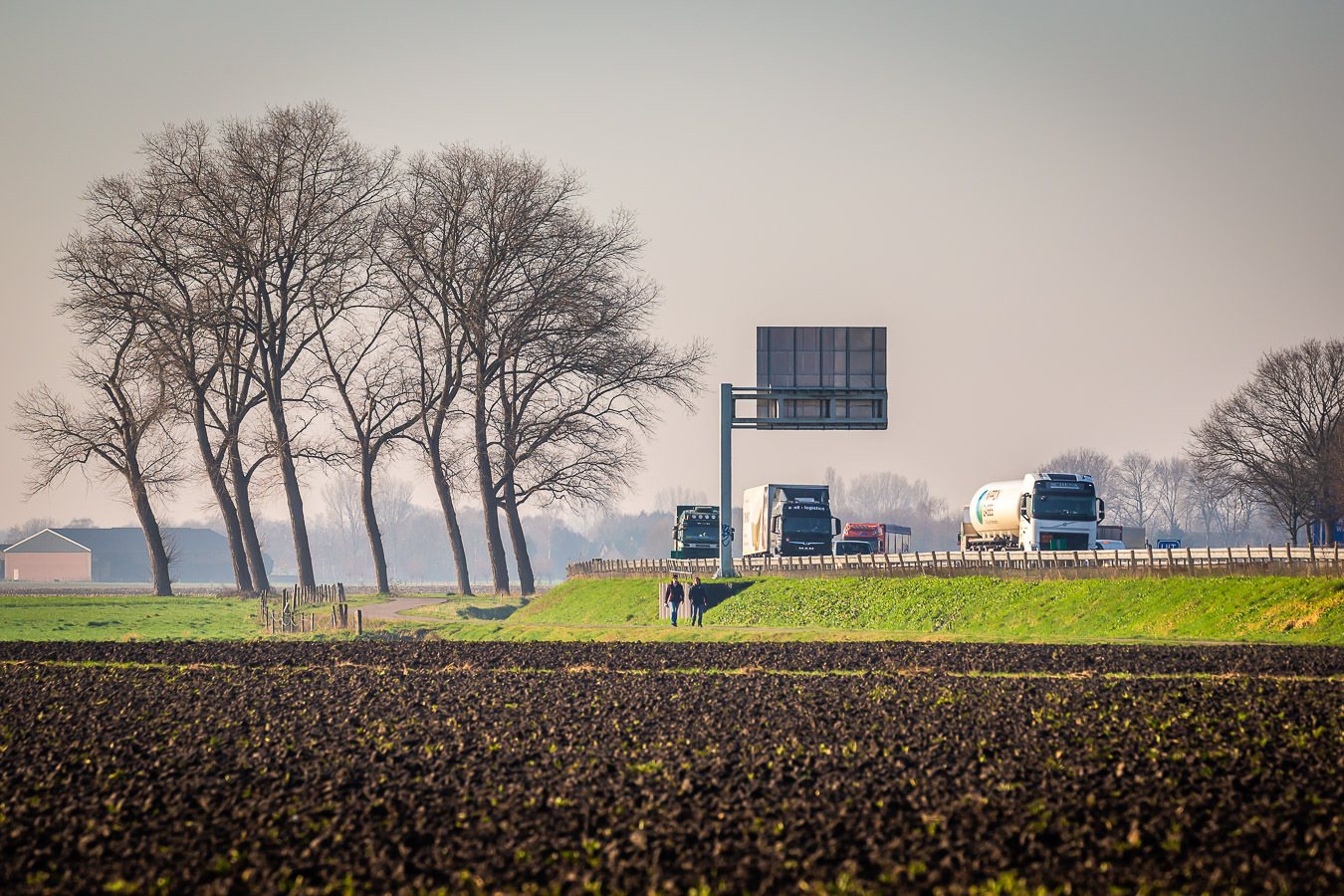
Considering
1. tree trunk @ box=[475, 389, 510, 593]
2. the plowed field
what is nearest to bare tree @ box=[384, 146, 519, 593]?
tree trunk @ box=[475, 389, 510, 593]

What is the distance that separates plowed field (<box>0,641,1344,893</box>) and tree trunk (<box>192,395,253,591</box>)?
3322 cm

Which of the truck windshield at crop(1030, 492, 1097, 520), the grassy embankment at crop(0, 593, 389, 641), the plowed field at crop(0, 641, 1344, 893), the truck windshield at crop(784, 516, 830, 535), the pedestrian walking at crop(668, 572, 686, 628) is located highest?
the truck windshield at crop(1030, 492, 1097, 520)

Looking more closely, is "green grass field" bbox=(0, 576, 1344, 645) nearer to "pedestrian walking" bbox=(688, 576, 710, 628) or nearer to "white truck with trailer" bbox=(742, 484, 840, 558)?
"pedestrian walking" bbox=(688, 576, 710, 628)

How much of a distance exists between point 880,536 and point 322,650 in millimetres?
45798

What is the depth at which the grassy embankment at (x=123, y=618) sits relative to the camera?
4122cm

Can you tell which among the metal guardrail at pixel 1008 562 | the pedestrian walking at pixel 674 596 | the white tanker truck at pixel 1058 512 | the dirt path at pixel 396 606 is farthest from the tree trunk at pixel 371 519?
the white tanker truck at pixel 1058 512

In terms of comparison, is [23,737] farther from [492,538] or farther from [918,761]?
[492,538]

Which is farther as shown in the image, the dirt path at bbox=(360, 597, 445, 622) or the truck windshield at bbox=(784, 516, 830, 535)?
the truck windshield at bbox=(784, 516, 830, 535)

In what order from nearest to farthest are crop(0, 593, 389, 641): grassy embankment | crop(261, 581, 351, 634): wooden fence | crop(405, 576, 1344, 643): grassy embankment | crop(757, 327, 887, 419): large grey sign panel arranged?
crop(405, 576, 1344, 643): grassy embankment
crop(0, 593, 389, 641): grassy embankment
crop(261, 581, 351, 634): wooden fence
crop(757, 327, 887, 419): large grey sign panel

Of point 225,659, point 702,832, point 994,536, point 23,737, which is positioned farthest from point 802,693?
point 994,536

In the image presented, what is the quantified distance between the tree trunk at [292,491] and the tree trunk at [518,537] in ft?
29.9

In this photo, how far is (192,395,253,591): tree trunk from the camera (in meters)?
55.3

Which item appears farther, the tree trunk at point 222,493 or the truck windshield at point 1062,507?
the tree trunk at point 222,493

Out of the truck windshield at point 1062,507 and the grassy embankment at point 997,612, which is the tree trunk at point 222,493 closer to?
the grassy embankment at point 997,612
